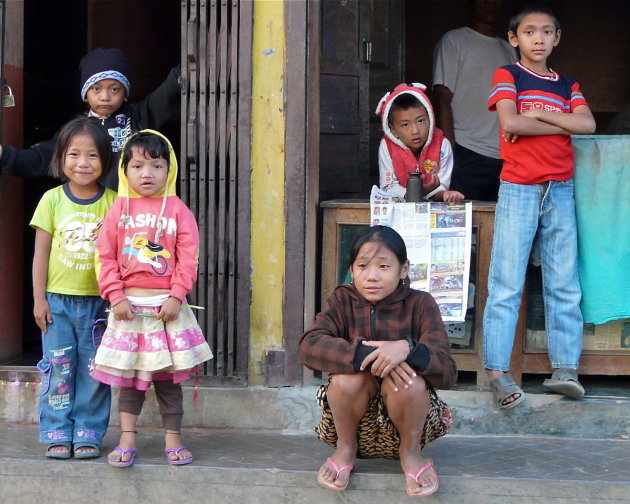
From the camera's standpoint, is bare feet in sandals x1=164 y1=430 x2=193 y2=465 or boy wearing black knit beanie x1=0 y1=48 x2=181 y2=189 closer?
bare feet in sandals x1=164 y1=430 x2=193 y2=465

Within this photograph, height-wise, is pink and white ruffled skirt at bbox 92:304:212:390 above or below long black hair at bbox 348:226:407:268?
below

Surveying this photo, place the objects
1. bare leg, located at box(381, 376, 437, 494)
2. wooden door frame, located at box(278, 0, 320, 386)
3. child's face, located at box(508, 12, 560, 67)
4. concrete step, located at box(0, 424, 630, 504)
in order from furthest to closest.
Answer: wooden door frame, located at box(278, 0, 320, 386) < child's face, located at box(508, 12, 560, 67) < concrete step, located at box(0, 424, 630, 504) < bare leg, located at box(381, 376, 437, 494)

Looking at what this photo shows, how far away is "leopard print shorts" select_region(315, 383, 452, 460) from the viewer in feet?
12.5

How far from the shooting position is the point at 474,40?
5.94 m

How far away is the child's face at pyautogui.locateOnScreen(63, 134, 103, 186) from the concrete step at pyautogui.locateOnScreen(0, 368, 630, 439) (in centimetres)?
118

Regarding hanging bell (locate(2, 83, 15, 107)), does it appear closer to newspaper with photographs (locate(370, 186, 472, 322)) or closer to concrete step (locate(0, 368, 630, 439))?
concrete step (locate(0, 368, 630, 439))

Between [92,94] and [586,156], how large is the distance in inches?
98.2

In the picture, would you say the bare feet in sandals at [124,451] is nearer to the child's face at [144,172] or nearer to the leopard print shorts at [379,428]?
the leopard print shorts at [379,428]

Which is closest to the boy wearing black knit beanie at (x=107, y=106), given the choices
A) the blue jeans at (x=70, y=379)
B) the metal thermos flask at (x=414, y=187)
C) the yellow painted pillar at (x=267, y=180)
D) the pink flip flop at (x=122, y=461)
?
the yellow painted pillar at (x=267, y=180)

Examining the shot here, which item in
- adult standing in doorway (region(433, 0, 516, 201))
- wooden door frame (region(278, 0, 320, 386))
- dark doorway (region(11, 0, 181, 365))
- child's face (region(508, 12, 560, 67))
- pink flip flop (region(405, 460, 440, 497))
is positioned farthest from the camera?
adult standing in doorway (region(433, 0, 516, 201))

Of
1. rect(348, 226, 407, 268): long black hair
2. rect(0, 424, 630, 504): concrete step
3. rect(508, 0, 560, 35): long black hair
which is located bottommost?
rect(0, 424, 630, 504): concrete step

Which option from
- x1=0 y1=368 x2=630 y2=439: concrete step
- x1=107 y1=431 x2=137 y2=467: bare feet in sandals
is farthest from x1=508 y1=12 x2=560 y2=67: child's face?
x1=107 y1=431 x2=137 y2=467: bare feet in sandals

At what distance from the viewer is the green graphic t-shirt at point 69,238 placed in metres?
4.28

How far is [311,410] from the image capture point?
189 inches
